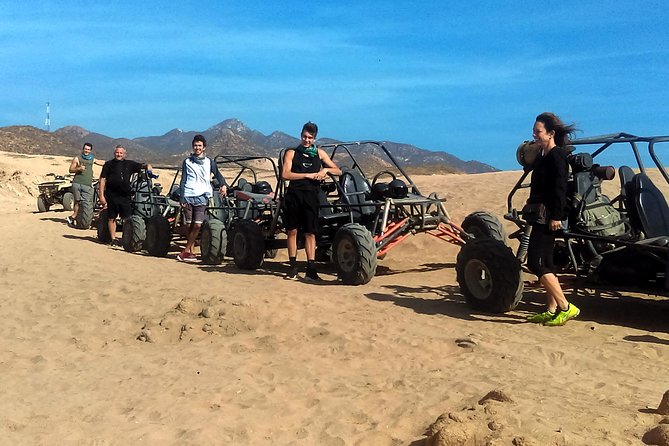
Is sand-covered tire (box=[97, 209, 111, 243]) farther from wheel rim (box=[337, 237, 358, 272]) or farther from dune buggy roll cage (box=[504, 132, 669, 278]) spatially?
dune buggy roll cage (box=[504, 132, 669, 278])

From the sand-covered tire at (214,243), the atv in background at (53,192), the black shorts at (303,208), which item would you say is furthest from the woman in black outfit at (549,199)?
the atv in background at (53,192)

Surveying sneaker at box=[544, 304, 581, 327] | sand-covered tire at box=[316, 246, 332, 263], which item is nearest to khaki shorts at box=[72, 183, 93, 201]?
sand-covered tire at box=[316, 246, 332, 263]

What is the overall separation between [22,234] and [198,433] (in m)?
10.3

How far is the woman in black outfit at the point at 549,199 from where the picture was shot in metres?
5.29

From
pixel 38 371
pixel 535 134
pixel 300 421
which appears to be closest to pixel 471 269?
pixel 535 134

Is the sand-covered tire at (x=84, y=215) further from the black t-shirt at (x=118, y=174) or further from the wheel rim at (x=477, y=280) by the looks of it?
the wheel rim at (x=477, y=280)

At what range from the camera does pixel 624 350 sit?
15.8 feet

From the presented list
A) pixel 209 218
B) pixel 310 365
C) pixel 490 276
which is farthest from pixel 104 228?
pixel 310 365

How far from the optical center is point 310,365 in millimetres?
4633

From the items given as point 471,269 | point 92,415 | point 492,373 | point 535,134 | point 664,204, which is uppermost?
point 535,134

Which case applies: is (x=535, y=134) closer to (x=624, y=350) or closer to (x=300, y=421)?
(x=624, y=350)

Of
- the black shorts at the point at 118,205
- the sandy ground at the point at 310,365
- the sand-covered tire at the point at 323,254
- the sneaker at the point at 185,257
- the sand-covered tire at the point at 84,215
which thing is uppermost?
the black shorts at the point at 118,205

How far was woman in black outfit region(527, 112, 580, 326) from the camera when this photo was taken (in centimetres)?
529

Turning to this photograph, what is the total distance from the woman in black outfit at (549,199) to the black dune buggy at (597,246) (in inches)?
10.4
